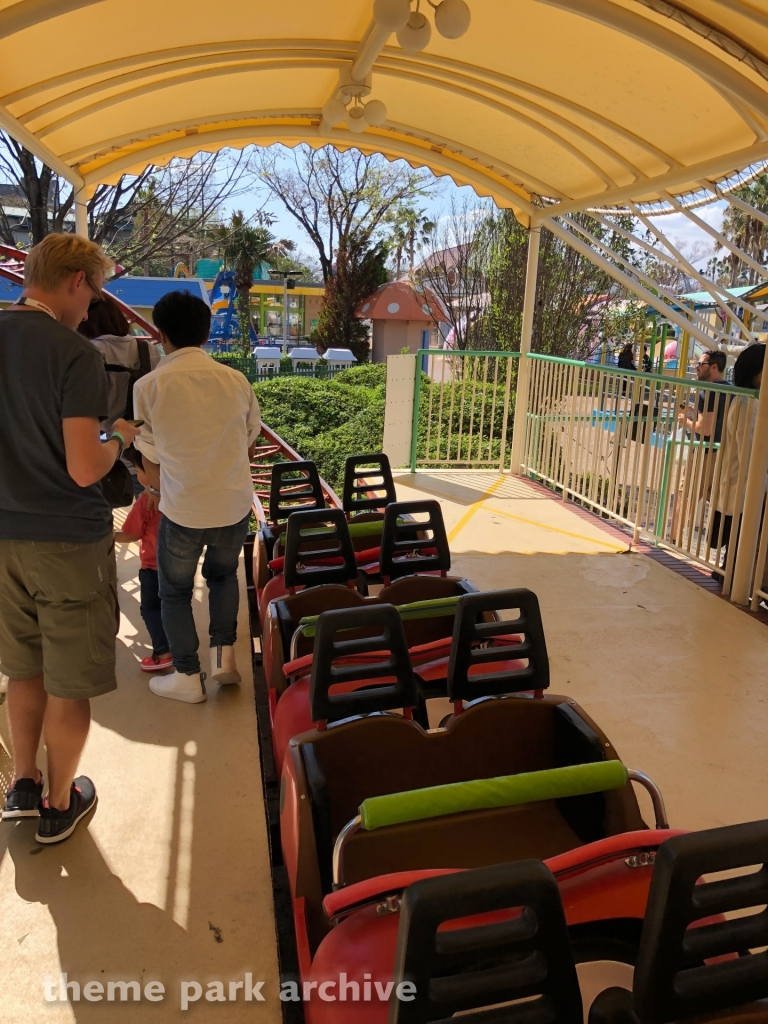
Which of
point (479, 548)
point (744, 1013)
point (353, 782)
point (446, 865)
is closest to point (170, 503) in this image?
point (353, 782)

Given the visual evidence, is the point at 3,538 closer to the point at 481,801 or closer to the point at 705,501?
the point at 481,801

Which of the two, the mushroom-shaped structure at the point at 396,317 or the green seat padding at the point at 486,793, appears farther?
the mushroom-shaped structure at the point at 396,317

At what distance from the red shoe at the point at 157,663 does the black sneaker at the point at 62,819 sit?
1015 mm

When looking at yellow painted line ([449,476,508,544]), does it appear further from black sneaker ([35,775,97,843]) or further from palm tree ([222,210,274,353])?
palm tree ([222,210,274,353])

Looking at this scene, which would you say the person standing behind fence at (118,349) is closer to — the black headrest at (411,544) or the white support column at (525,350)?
the black headrest at (411,544)

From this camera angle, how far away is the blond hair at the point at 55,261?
212cm

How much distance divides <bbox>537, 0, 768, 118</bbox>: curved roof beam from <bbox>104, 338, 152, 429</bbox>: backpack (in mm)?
2290

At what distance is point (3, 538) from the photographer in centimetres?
216

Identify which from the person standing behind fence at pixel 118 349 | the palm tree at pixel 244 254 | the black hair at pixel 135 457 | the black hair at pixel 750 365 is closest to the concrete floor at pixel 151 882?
the black hair at pixel 135 457

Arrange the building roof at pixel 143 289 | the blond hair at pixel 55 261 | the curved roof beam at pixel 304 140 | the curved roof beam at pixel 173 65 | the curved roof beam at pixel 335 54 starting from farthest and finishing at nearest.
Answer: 1. the building roof at pixel 143 289
2. the curved roof beam at pixel 304 140
3. the curved roof beam at pixel 173 65
4. the curved roof beam at pixel 335 54
5. the blond hair at pixel 55 261

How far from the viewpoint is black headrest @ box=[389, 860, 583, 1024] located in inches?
41.4

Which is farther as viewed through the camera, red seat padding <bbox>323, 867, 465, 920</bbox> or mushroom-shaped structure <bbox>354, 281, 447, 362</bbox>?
mushroom-shaped structure <bbox>354, 281, 447, 362</bbox>

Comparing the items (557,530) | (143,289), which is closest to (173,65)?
(557,530)

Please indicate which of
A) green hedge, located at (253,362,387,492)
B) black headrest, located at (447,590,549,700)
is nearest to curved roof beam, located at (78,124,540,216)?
black headrest, located at (447,590,549,700)
